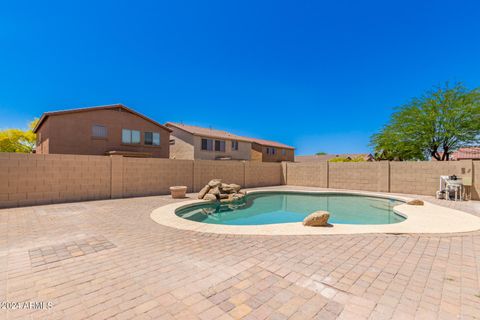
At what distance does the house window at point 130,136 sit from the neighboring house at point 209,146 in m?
5.16

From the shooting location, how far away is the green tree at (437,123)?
1656 cm

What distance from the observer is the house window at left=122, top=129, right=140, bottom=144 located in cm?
1991

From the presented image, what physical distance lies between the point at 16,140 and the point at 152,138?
23.3 m

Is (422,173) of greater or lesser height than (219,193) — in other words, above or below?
above

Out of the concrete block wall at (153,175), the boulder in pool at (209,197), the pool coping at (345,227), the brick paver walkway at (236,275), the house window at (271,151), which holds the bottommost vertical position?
the boulder in pool at (209,197)

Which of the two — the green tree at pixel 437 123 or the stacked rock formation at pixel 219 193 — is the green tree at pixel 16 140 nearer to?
the stacked rock formation at pixel 219 193

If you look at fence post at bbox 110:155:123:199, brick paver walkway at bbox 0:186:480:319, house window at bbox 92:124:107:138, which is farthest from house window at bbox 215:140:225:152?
brick paver walkway at bbox 0:186:480:319

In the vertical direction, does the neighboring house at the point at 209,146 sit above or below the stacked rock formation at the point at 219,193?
above

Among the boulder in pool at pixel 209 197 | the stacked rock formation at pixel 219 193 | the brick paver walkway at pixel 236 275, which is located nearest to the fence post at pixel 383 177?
the stacked rock formation at pixel 219 193

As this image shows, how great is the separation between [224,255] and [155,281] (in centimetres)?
133

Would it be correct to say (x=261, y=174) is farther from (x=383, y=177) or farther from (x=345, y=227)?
(x=345, y=227)

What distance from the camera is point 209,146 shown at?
25.5m

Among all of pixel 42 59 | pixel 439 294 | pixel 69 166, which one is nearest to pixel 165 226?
pixel 439 294

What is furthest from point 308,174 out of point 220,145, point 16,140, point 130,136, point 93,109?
point 16,140
